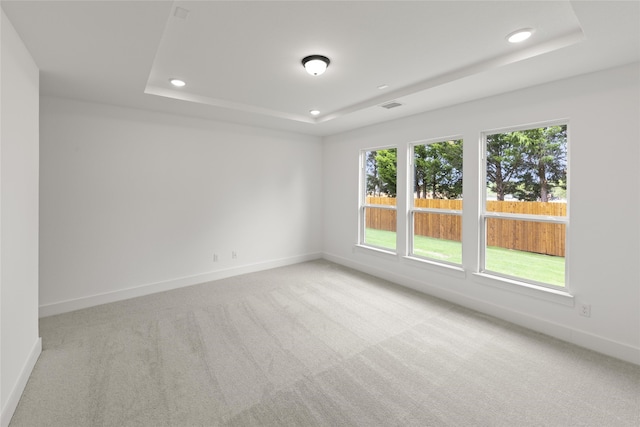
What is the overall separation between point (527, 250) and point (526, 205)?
1.66ft

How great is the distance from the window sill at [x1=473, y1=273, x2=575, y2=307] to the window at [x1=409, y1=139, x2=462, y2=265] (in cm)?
46

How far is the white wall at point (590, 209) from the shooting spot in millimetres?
2514

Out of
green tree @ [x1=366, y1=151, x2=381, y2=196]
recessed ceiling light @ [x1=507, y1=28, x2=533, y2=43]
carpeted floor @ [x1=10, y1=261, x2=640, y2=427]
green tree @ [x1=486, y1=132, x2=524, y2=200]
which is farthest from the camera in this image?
green tree @ [x1=366, y1=151, x2=381, y2=196]

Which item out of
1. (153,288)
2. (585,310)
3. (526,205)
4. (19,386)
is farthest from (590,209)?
(153,288)

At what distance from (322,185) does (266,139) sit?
1.54 metres

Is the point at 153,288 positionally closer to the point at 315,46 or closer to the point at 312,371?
the point at 312,371

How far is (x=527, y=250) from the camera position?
329cm

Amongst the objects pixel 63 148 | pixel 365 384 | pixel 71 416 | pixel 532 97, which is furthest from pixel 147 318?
pixel 532 97

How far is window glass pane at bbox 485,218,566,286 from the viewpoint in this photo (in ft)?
10.1

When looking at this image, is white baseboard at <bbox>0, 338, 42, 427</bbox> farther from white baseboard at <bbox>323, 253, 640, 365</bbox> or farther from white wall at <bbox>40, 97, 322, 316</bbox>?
white baseboard at <bbox>323, 253, 640, 365</bbox>

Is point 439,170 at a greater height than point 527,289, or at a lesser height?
greater

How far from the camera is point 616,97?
2.55 metres

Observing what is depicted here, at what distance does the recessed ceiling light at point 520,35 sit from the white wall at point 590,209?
39.4 inches

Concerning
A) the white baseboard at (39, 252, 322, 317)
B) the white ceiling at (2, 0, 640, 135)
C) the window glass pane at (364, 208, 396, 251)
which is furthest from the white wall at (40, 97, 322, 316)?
the window glass pane at (364, 208, 396, 251)
